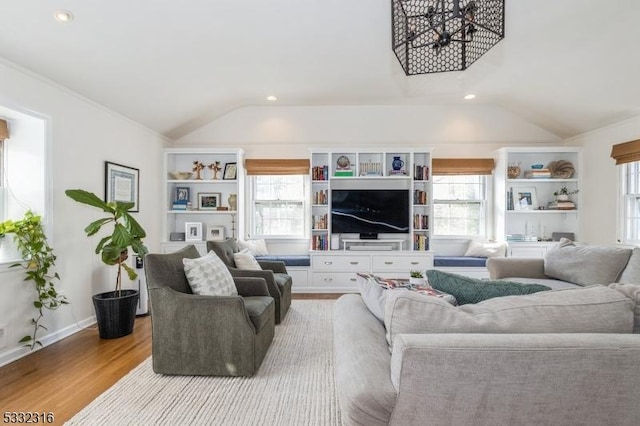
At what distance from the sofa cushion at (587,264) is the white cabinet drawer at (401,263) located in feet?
5.33

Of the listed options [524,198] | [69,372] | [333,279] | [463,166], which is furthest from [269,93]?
[524,198]

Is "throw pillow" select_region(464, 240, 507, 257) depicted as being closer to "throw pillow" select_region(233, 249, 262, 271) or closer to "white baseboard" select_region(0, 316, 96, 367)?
"throw pillow" select_region(233, 249, 262, 271)

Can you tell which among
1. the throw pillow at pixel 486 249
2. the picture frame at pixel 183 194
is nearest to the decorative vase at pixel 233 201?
the picture frame at pixel 183 194

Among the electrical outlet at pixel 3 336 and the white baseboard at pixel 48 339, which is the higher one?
the electrical outlet at pixel 3 336

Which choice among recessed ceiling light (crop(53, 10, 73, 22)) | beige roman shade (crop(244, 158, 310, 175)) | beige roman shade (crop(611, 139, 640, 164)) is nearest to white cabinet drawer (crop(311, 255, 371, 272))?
beige roman shade (crop(244, 158, 310, 175))

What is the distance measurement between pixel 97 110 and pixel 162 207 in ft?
5.72

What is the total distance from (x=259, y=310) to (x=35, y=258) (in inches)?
75.4

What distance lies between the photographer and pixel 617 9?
8.76 feet

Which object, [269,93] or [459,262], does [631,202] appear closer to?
[459,262]

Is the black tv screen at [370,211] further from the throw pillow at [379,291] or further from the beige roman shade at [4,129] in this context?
the beige roman shade at [4,129]

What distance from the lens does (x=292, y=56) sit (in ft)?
11.4

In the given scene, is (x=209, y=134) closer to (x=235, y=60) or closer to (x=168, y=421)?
(x=235, y=60)

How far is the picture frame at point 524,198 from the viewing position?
507 cm

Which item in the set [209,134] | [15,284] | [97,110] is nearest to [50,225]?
[15,284]
